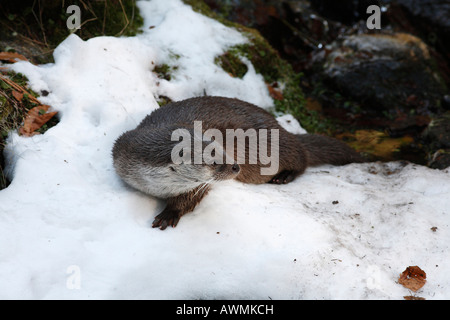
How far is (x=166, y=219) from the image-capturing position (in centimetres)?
248

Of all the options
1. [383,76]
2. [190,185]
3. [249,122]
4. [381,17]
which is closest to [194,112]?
[249,122]

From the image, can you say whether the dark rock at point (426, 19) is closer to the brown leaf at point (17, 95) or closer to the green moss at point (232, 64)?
the green moss at point (232, 64)

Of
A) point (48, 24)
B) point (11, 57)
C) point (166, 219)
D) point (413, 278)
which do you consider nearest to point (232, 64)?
point (48, 24)

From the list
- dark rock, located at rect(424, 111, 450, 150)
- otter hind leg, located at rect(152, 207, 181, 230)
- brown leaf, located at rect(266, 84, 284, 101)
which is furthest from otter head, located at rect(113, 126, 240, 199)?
dark rock, located at rect(424, 111, 450, 150)

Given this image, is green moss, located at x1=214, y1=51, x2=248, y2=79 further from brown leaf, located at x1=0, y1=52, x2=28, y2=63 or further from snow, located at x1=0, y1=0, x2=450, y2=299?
brown leaf, located at x1=0, y1=52, x2=28, y2=63

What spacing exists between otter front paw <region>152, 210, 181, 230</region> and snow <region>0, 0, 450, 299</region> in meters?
0.04

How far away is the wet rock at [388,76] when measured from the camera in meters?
5.07

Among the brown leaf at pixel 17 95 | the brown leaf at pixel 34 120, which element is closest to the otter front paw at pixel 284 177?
the brown leaf at pixel 34 120

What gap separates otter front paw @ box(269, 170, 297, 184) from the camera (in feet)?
10.9

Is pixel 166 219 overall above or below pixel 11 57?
below

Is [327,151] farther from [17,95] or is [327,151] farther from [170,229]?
[17,95]

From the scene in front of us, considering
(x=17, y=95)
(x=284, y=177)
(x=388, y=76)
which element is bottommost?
(x=284, y=177)

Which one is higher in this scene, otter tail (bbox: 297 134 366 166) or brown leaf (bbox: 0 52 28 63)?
brown leaf (bbox: 0 52 28 63)

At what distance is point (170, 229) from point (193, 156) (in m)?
0.48
